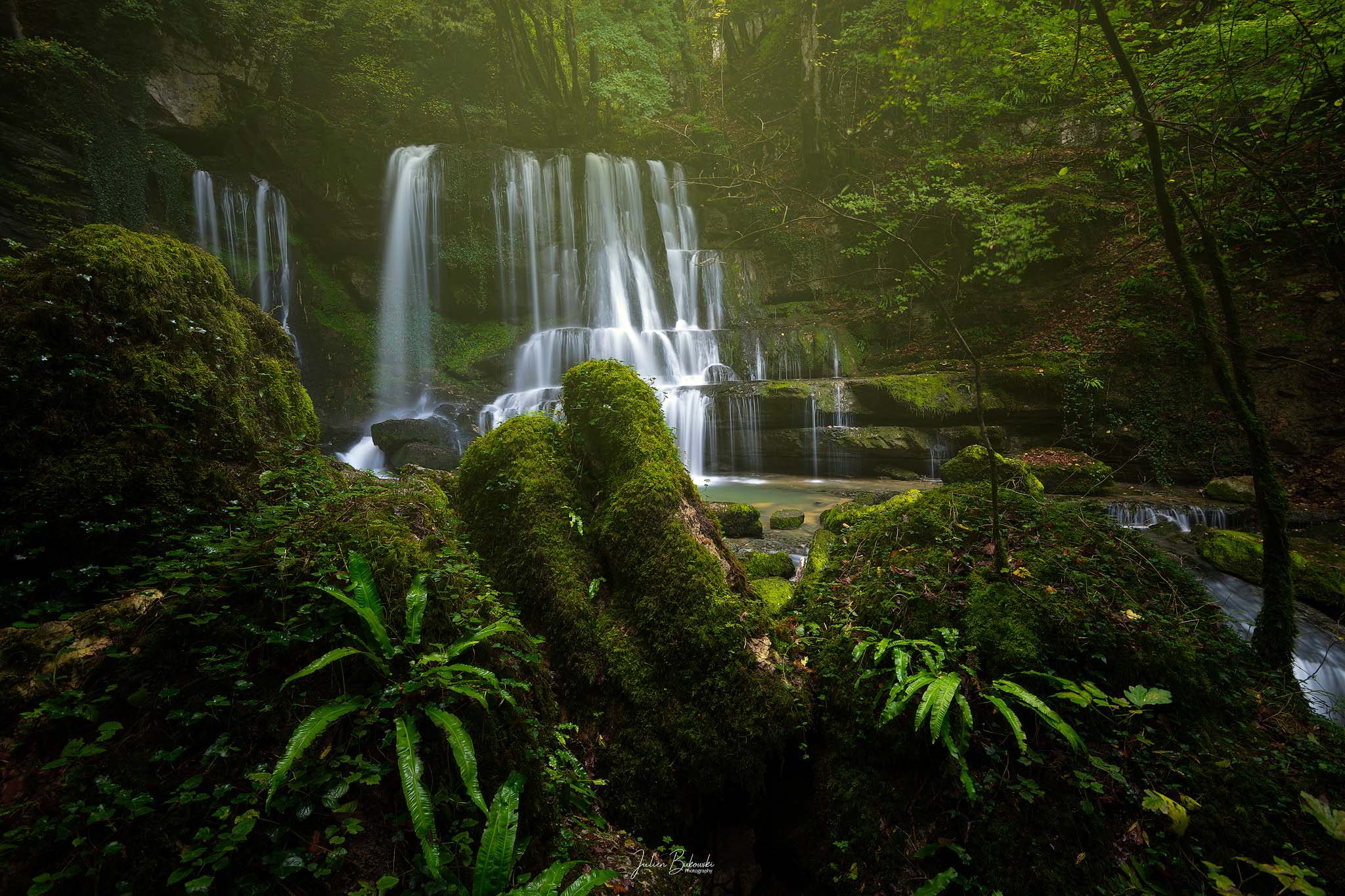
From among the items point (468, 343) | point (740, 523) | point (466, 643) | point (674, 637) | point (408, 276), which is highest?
point (408, 276)

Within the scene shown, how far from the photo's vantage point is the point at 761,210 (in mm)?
19516

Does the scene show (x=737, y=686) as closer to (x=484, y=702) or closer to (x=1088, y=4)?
(x=484, y=702)

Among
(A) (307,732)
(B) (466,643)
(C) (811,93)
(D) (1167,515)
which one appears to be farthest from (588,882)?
(C) (811,93)

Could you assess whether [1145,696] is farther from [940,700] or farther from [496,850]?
[496,850]

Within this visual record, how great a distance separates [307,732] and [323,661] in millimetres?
206

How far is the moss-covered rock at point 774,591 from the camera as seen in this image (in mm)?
3576

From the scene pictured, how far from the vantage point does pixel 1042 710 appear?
207 cm

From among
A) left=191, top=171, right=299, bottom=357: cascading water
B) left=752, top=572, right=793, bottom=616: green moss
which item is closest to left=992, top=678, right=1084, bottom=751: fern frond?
left=752, top=572, right=793, bottom=616: green moss

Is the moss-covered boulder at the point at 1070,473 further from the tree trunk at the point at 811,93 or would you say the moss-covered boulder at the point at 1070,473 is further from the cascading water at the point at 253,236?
the cascading water at the point at 253,236

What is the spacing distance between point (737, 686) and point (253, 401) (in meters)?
3.83

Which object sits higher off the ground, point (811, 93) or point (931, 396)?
point (811, 93)

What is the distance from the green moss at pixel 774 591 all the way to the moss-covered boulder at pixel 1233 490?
929cm

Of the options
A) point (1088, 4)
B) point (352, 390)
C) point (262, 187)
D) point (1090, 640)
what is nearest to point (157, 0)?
point (262, 187)

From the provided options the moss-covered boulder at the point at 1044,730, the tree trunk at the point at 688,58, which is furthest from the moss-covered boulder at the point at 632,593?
the tree trunk at the point at 688,58
